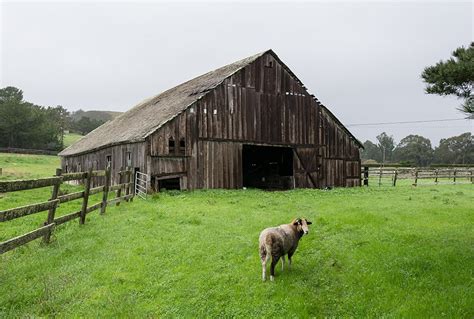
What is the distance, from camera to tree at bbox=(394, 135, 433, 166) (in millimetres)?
106438

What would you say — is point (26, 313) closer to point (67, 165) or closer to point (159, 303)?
point (159, 303)

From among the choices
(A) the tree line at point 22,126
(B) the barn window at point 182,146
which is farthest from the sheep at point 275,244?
(A) the tree line at point 22,126

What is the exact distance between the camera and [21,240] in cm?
820

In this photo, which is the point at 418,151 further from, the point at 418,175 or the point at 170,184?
the point at 170,184

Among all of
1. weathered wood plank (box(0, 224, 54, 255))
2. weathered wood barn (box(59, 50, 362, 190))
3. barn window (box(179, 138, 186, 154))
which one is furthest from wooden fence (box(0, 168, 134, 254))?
barn window (box(179, 138, 186, 154))

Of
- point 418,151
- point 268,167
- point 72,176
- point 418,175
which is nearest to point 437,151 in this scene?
point 418,151

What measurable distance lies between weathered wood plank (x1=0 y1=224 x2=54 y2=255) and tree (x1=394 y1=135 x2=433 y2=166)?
352ft

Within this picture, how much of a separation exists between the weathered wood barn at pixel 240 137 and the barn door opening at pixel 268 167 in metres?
0.09

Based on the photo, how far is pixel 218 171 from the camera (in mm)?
23234

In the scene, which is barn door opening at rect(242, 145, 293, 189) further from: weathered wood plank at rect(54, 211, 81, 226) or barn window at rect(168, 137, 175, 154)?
weathered wood plank at rect(54, 211, 81, 226)

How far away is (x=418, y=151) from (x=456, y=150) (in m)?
8.89

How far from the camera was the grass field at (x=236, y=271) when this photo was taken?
253 inches

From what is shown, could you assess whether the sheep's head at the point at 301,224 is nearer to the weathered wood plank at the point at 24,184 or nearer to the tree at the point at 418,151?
the weathered wood plank at the point at 24,184

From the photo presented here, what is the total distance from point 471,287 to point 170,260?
5735mm
